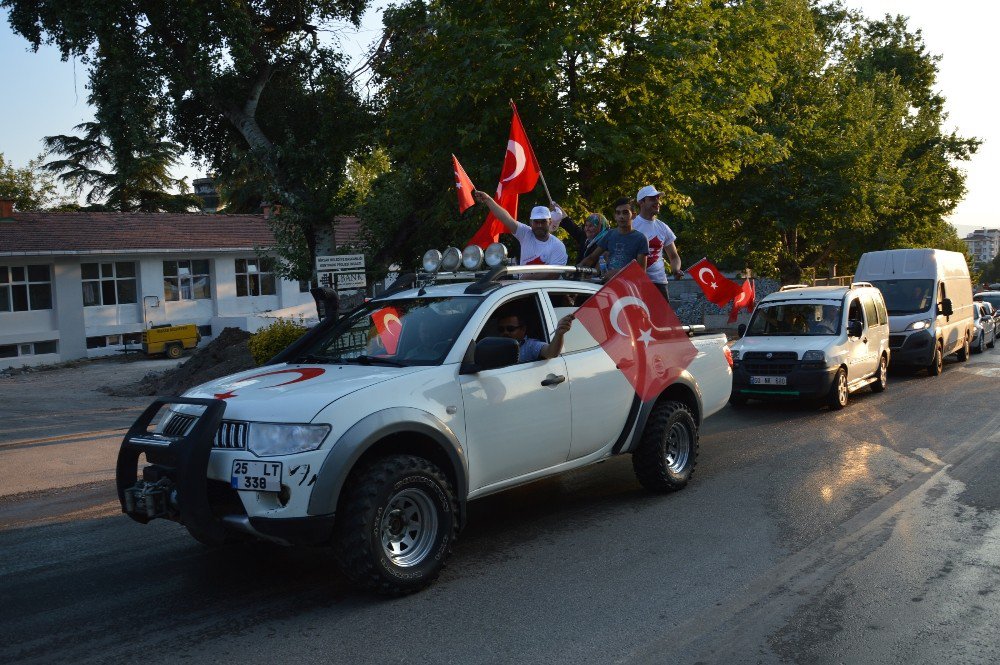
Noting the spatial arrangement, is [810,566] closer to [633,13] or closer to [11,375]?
[633,13]

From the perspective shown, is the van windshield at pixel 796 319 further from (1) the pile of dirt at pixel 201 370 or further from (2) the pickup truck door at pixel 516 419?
(1) the pile of dirt at pixel 201 370

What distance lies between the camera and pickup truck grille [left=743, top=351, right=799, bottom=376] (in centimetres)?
1220

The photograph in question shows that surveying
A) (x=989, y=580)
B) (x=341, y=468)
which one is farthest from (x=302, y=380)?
(x=989, y=580)

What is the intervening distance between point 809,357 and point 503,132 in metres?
6.27

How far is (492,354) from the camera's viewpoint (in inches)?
210

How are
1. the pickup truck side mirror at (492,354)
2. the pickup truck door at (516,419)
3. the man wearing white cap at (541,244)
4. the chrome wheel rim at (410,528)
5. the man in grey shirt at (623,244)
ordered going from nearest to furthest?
the chrome wheel rim at (410,528) → the pickup truck side mirror at (492,354) → the pickup truck door at (516,419) → the man in grey shirt at (623,244) → the man wearing white cap at (541,244)

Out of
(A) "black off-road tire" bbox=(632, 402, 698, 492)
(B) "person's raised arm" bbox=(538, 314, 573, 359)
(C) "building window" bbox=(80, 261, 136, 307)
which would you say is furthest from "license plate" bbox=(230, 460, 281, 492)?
(C) "building window" bbox=(80, 261, 136, 307)

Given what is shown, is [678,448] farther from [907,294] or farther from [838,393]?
[907,294]

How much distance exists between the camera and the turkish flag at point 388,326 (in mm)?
5863

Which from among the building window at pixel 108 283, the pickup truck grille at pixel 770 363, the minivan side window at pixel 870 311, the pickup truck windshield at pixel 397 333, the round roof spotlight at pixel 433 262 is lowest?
the pickup truck grille at pixel 770 363

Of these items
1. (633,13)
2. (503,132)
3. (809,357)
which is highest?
(633,13)

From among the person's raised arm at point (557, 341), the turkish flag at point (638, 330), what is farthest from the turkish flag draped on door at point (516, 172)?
the person's raised arm at point (557, 341)

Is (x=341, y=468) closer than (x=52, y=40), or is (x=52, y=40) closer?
(x=341, y=468)

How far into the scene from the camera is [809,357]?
12.0 m
